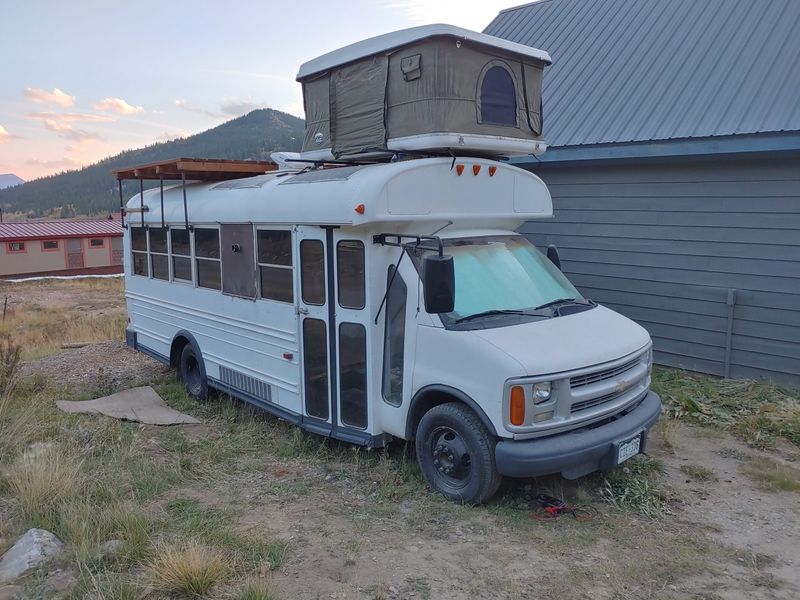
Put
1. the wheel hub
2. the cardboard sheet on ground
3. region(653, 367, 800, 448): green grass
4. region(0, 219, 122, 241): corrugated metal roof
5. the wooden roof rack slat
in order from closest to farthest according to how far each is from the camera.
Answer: the wheel hub, region(653, 367, 800, 448): green grass, the cardboard sheet on ground, the wooden roof rack slat, region(0, 219, 122, 241): corrugated metal roof

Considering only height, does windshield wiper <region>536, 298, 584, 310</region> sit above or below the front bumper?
above

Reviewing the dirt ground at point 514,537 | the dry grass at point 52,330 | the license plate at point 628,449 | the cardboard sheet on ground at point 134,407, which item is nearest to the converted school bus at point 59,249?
the dry grass at point 52,330

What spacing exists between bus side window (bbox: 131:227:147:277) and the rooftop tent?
356 centimetres

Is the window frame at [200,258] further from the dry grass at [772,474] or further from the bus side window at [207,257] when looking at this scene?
the dry grass at [772,474]

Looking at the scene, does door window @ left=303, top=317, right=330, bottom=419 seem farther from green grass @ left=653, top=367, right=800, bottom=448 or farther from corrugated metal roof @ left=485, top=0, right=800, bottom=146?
corrugated metal roof @ left=485, top=0, right=800, bottom=146

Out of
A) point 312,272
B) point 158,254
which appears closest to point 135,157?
point 158,254

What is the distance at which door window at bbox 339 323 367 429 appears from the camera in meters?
5.61

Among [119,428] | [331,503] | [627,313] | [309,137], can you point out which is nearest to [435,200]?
[309,137]

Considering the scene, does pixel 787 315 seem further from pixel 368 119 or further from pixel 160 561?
pixel 160 561

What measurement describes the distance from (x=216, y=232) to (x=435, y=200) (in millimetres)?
2900

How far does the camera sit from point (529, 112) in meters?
6.31

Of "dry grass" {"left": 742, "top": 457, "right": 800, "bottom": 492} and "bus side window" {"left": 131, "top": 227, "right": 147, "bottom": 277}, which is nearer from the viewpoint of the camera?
"dry grass" {"left": 742, "top": 457, "right": 800, "bottom": 492}

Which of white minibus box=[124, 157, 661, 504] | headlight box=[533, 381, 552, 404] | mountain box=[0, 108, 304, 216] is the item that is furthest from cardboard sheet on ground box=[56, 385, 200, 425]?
mountain box=[0, 108, 304, 216]

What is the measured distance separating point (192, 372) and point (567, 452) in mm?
5291
